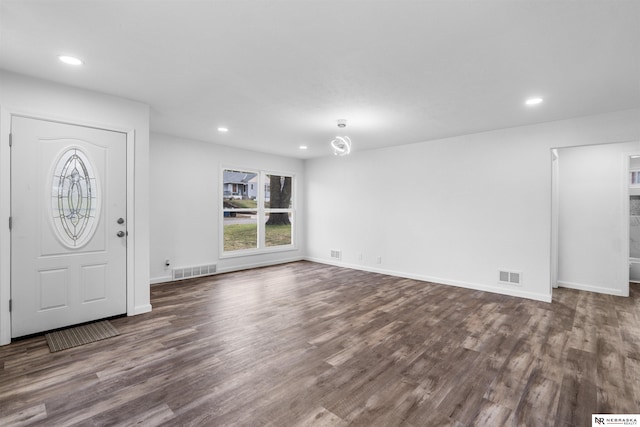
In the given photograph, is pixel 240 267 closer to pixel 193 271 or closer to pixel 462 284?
pixel 193 271

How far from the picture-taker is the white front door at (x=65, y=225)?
115 inches

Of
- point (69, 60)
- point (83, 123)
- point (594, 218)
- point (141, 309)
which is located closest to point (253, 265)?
point (141, 309)

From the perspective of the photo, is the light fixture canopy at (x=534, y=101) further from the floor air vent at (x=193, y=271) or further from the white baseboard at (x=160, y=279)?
the white baseboard at (x=160, y=279)

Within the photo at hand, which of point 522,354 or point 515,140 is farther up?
point 515,140

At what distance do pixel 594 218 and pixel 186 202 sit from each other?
7240 millimetres

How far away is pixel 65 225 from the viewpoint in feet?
10.5

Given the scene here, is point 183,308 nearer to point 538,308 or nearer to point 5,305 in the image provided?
point 5,305

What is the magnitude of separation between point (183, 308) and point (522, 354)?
394cm

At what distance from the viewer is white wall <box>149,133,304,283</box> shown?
17.0ft

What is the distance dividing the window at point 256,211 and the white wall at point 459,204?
117cm

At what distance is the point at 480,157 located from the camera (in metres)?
4.91

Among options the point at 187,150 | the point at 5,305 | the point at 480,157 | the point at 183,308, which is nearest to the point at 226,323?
the point at 183,308

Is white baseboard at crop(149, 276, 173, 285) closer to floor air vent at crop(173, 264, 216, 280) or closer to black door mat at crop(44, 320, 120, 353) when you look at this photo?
floor air vent at crop(173, 264, 216, 280)

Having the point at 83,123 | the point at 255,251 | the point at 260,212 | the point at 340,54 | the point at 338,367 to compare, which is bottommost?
the point at 338,367
